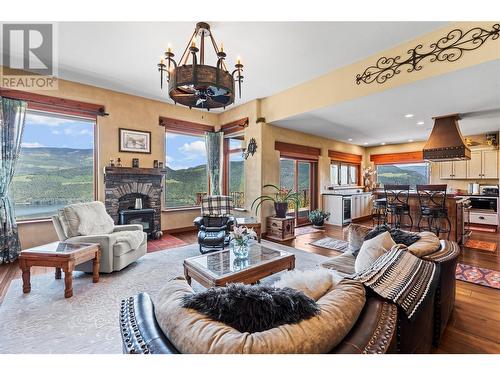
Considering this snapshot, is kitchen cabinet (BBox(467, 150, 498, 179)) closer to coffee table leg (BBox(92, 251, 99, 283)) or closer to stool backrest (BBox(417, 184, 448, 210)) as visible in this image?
stool backrest (BBox(417, 184, 448, 210))

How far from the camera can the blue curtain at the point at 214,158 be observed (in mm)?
6004

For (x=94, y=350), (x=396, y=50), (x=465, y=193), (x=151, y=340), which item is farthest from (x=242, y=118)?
(x=465, y=193)

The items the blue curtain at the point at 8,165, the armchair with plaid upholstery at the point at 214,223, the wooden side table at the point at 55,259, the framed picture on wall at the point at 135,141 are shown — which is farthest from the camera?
the framed picture on wall at the point at 135,141

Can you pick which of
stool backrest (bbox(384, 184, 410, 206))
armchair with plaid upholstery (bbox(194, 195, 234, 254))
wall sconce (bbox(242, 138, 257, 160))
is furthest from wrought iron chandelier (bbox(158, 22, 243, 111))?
stool backrest (bbox(384, 184, 410, 206))

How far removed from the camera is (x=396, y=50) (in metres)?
3.19

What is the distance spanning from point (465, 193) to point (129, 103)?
353 inches

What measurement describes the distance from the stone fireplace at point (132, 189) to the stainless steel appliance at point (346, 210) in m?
4.99

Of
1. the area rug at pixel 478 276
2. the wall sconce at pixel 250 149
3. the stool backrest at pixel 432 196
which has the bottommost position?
the area rug at pixel 478 276

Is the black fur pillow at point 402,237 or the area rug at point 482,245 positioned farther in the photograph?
the area rug at point 482,245

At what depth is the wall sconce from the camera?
208 inches

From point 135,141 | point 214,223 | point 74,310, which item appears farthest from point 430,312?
point 135,141

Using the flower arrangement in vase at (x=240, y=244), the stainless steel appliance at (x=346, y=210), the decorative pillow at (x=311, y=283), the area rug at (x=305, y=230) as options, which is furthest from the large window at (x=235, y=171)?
the decorative pillow at (x=311, y=283)

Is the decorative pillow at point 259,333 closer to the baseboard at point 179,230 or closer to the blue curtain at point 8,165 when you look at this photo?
the blue curtain at point 8,165

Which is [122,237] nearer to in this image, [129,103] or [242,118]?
[129,103]
